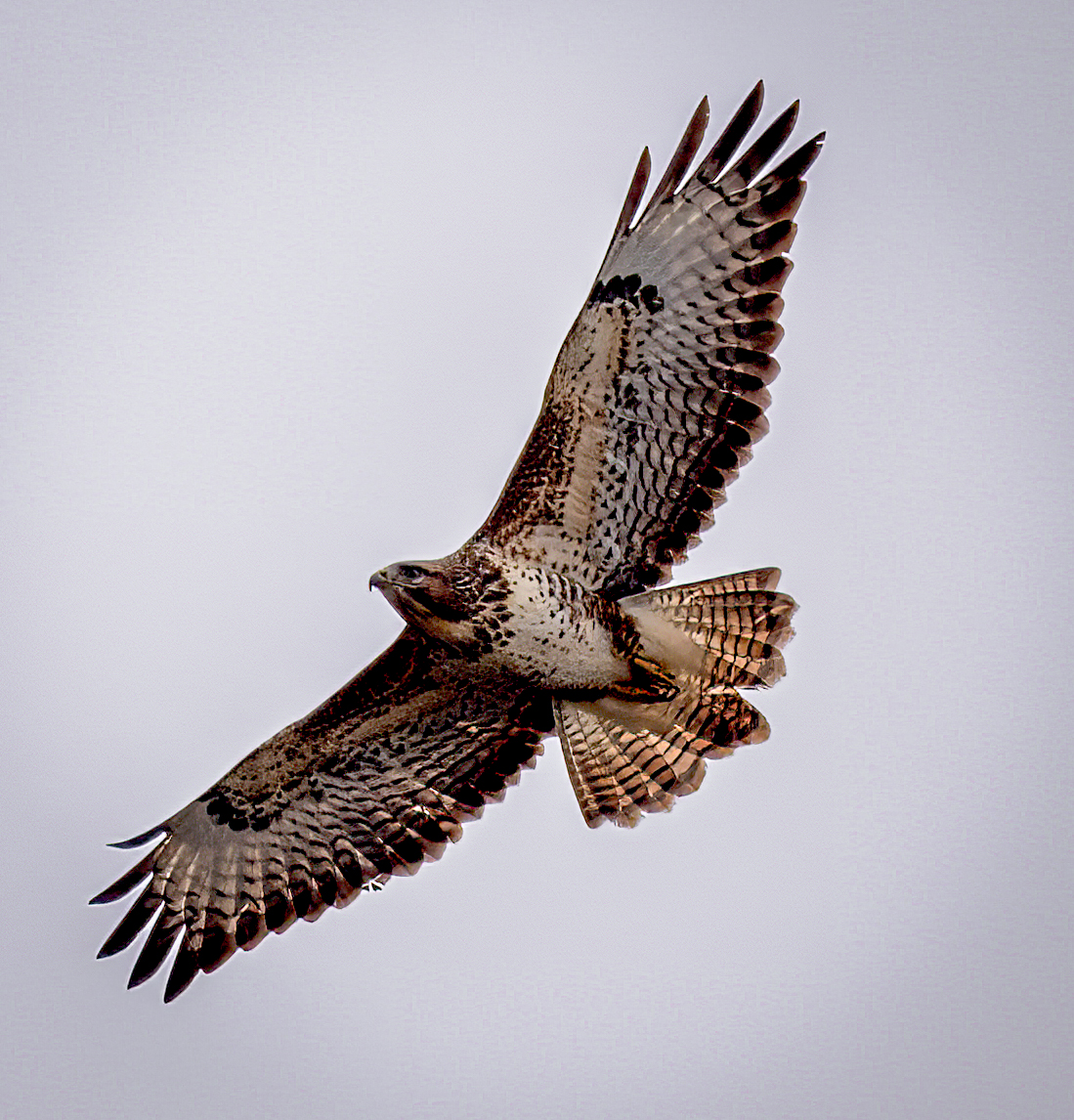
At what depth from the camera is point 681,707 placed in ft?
25.2

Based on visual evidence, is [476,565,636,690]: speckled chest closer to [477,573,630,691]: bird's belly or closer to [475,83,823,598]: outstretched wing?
[477,573,630,691]: bird's belly

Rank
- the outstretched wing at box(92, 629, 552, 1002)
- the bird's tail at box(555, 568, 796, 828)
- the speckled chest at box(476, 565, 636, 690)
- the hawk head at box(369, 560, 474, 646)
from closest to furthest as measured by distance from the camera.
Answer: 1. the hawk head at box(369, 560, 474, 646)
2. the speckled chest at box(476, 565, 636, 690)
3. the bird's tail at box(555, 568, 796, 828)
4. the outstretched wing at box(92, 629, 552, 1002)

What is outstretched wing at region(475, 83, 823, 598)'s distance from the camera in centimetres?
729

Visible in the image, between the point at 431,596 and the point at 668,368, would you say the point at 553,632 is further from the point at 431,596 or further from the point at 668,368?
the point at 668,368

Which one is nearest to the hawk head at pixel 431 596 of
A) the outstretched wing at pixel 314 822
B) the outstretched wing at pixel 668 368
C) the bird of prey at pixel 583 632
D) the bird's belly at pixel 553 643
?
the bird of prey at pixel 583 632

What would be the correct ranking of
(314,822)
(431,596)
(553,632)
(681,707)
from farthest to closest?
(314,822) < (681,707) < (553,632) < (431,596)

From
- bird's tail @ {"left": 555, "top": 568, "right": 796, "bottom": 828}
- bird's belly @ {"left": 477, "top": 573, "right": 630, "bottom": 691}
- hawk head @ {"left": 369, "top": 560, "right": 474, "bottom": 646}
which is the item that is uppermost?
hawk head @ {"left": 369, "top": 560, "right": 474, "bottom": 646}

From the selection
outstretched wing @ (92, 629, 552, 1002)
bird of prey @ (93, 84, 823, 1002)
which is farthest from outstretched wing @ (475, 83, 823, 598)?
outstretched wing @ (92, 629, 552, 1002)

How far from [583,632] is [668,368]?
1.21m

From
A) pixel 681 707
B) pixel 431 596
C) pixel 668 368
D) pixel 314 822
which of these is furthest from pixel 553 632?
pixel 314 822

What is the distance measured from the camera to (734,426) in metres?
7.40

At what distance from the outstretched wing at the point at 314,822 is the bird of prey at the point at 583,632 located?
0.4 inches

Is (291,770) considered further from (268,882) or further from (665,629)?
(665,629)

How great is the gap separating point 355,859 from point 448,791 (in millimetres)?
540
